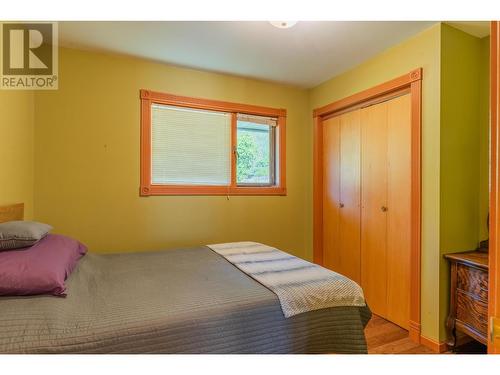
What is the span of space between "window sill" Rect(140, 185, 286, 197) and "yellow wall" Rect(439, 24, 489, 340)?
1.66 metres

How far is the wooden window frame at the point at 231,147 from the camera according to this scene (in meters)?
2.60

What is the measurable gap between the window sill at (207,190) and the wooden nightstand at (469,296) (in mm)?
1766

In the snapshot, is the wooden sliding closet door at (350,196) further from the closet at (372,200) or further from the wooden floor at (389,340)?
the wooden floor at (389,340)

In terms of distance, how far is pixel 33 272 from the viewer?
1223 millimetres

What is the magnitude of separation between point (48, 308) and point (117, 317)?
→ 279mm

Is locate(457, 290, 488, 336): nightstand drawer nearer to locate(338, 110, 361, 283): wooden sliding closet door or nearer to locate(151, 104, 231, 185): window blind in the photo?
locate(338, 110, 361, 283): wooden sliding closet door

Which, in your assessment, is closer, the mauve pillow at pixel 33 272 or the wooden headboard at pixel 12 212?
the mauve pillow at pixel 33 272

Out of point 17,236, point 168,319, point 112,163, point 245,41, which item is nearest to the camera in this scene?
point 168,319

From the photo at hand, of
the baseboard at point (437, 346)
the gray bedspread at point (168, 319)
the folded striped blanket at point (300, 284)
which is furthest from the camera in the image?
the baseboard at point (437, 346)

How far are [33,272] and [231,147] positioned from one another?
2114 millimetres

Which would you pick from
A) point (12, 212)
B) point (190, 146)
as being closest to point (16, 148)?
point (12, 212)

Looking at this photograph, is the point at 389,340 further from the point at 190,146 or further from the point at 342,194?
the point at 190,146

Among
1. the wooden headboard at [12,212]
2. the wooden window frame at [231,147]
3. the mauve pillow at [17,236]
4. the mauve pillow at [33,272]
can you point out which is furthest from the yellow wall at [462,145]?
the wooden headboard at [12,212]
